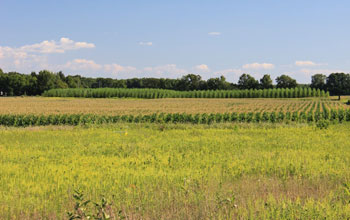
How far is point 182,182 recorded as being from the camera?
8.96m

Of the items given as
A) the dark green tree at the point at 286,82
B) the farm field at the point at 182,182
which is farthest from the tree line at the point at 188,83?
the farm field at the point at 182,182

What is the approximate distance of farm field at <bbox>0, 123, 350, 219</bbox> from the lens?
22.2ft

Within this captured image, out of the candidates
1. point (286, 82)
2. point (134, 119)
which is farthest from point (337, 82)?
point (134, 119)

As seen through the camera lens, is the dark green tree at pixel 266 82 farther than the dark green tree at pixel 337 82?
Yes

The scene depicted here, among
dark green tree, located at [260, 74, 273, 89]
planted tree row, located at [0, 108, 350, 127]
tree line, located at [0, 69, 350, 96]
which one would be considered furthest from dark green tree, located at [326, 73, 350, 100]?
planted tree row, located at [0, 108, 350, 127]

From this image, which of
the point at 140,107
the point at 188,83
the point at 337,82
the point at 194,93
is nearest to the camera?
the point at 140,107

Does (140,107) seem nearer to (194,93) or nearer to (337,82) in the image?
(194,93)

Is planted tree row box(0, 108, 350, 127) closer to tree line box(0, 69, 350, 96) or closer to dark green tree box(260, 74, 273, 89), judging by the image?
tree line box(0, 69, 350, 96)

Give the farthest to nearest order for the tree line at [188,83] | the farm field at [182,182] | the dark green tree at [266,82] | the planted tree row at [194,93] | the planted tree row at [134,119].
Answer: the dark green tree at [266,82] → the tree line at [188,83] → the planted tree row at [194,93] → the planted tree row at [134,119] → the farm field at [182,182]

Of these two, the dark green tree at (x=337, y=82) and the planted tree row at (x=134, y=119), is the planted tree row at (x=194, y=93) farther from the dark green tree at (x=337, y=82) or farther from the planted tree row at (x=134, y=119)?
the planted tree row at (x=134, y=119)

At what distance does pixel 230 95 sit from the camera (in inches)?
5281

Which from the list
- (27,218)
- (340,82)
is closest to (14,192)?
(27,218)

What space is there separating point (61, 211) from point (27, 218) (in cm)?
65

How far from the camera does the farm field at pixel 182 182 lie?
6758 millimetres
